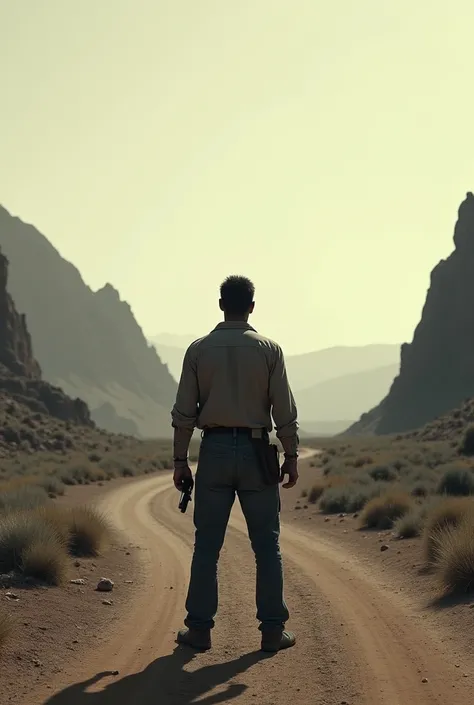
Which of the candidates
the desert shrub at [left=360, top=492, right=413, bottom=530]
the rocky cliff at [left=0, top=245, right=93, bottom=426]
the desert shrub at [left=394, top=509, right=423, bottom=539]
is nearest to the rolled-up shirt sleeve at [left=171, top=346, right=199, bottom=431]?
the desert shrub at [left=394, top=509, right=423, bottom=539]

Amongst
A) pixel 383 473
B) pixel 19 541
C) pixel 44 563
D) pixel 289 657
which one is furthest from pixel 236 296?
pixel 383 473

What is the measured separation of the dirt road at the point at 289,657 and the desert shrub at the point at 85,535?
169 cm

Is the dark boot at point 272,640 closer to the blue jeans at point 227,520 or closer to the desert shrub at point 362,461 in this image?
the blue jeans at point 227,520

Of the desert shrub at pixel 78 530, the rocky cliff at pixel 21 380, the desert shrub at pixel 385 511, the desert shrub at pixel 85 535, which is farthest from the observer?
the rocky cliff at pixel 21 380

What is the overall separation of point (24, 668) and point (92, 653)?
2.43 feet

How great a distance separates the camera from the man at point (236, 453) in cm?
713

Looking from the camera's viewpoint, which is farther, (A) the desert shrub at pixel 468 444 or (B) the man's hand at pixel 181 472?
(A) the desert shrub at pixel 468 444

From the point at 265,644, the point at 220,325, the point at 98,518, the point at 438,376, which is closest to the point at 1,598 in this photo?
the point at 265,644

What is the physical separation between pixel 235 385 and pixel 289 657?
2346 millimetres

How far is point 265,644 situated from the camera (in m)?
7.19

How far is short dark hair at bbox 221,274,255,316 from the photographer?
7.41 m

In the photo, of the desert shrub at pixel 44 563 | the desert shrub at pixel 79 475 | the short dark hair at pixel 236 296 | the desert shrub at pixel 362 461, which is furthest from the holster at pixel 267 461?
the desert shrub at pixel 362 461

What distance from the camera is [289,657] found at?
7074mm

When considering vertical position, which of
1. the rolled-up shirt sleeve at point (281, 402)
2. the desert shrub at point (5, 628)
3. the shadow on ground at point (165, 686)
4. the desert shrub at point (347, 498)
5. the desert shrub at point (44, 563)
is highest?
the rolled-up shirt sleeve at point (281, 402)
